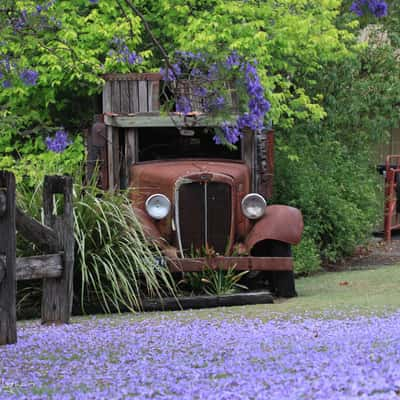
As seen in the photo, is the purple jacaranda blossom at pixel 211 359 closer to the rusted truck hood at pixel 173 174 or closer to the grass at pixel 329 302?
the grass at pixel 329 302

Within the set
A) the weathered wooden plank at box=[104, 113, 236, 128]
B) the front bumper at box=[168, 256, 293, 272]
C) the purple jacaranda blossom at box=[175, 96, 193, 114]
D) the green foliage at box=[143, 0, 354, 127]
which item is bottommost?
the front bumper at box=[168, 256, 293, 272]

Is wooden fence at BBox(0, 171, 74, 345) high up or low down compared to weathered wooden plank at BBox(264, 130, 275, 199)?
down

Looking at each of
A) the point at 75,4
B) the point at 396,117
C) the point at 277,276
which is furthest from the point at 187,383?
the point at 396,117

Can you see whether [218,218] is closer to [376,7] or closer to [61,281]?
[61,281]

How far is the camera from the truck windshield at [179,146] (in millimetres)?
9016

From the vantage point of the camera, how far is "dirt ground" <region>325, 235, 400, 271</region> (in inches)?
467

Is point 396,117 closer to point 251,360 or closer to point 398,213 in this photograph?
point 398,213

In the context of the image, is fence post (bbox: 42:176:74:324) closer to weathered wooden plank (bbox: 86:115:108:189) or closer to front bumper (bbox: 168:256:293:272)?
front bumper (bbox: 168:256:293:272)

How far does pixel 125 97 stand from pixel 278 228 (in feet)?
7.50

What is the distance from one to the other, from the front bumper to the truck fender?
0.22 m

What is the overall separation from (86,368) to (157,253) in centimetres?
338

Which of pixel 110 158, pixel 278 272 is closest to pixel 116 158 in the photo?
pixel 110 158

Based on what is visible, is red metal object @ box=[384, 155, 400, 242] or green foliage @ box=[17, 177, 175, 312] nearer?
green foliage @ box=[17, 177, 175, 312]

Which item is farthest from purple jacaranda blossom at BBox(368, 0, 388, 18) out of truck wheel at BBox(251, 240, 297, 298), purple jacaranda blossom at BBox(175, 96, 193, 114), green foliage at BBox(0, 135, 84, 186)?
green foliage at BBox(0, 135, 84, 186)
